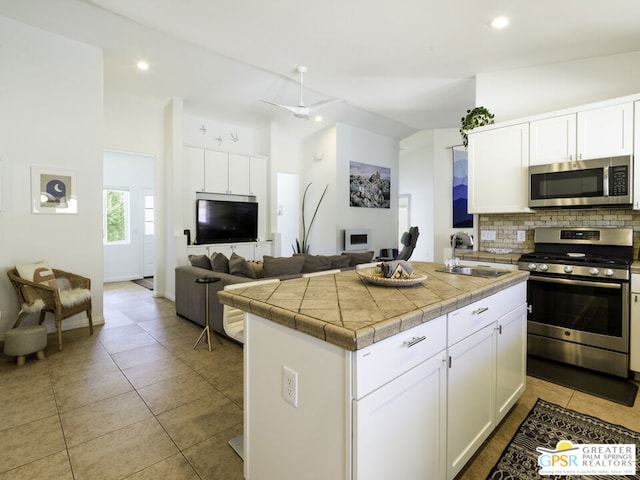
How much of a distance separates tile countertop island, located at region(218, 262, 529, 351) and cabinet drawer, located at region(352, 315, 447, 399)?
0.14 feet

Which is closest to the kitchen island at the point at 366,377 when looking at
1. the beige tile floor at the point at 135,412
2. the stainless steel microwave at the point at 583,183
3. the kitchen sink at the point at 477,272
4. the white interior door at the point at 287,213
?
the kitchen sink at the point at 477,272

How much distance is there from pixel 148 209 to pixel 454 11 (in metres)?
6.94

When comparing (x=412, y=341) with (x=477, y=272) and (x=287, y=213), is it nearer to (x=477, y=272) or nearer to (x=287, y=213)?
(x=477, y=272)

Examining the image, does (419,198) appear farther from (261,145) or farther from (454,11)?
(454,11)

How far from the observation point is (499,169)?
11.1 ft

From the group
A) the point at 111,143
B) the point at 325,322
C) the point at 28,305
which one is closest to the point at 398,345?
the point at 325,322

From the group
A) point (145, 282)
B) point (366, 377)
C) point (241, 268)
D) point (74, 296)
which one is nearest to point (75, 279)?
point (74, 296)

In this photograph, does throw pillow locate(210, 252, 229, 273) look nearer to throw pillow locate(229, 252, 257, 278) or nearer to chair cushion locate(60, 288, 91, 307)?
throw pillow locate(229, 252, 257, 278)

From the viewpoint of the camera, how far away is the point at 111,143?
17.0 feet

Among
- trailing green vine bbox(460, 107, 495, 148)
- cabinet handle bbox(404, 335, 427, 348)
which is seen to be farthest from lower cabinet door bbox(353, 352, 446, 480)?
trailing green vine bbox(460, 107, 495, 148)

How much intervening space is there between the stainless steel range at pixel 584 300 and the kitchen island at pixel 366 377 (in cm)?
144

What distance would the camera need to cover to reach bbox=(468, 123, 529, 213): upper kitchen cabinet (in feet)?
10.6

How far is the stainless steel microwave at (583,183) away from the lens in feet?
8.79

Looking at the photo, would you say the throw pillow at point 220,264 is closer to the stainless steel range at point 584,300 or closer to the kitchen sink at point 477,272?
the kitchen sink at point 477,272
